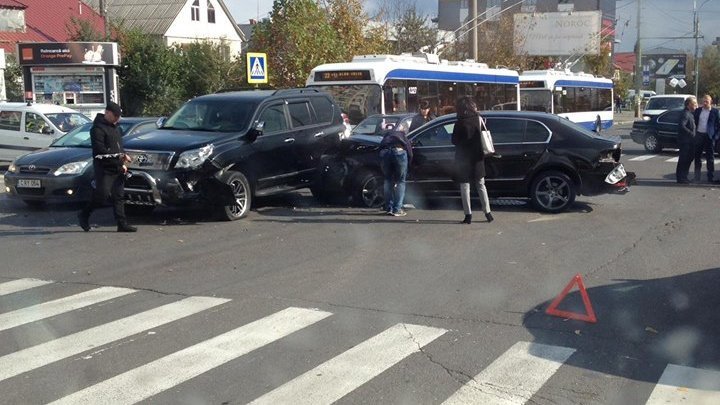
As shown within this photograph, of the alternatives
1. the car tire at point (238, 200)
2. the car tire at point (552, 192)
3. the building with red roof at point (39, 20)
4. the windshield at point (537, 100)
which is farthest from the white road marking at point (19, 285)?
the building with red roof at point (39, 20)

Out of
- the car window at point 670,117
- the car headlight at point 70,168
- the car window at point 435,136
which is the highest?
the car window at point 435,136

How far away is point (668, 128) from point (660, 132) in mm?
276

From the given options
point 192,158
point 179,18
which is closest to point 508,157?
point 192,158

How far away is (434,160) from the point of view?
44.8 ft

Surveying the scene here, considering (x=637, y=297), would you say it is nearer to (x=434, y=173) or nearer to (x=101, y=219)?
(x=434, y=173)

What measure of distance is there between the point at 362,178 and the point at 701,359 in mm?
8183

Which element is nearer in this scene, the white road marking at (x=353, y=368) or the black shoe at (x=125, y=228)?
the white road marking at (x=353, y=368)

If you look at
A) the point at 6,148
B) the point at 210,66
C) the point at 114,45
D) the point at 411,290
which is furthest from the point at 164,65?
the point at 411,290

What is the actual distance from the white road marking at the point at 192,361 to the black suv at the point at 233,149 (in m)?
5.03

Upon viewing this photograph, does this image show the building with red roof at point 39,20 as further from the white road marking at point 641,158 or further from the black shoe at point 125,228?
the black shoe at point 125,228

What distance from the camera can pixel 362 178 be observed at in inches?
546

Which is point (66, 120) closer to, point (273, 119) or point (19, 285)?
point (273, 119)

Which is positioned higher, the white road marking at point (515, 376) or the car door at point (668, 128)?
the car door at point (668, 128)

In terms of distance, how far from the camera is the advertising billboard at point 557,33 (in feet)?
168
